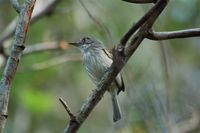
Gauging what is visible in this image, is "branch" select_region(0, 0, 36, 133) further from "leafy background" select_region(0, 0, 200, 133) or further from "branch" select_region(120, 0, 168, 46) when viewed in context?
"leafy background" select_region(0, 0, 200, 133)

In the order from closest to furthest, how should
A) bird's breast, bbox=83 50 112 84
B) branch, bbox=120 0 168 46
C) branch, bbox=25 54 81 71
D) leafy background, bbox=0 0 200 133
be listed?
branch, bbox=120 0 168 46 < bird's breast, bbox=83 50 112 84 < branch, bbox=25 54 81 71 < leafy background, bbox=0 0 200 133

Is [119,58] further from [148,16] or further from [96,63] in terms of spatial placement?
[96,63]

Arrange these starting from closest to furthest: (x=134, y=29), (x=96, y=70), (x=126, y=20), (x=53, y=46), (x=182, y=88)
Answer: (x=134, y=29) < (x=96, y=70) < (x=53, y=46) < (x=182, y=88) < (x=126, y=20)

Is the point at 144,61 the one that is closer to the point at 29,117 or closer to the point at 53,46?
the point at 29,117

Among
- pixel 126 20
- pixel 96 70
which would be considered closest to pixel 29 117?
pixel 126 20

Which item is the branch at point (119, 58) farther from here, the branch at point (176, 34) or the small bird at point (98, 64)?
the small bird at point (98, 64)

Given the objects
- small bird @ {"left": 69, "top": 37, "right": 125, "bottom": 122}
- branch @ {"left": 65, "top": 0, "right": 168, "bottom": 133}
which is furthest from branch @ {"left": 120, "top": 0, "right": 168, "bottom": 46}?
small bird @ {"left": 69, "top": 37, "right": 125, "bottom": 122}
